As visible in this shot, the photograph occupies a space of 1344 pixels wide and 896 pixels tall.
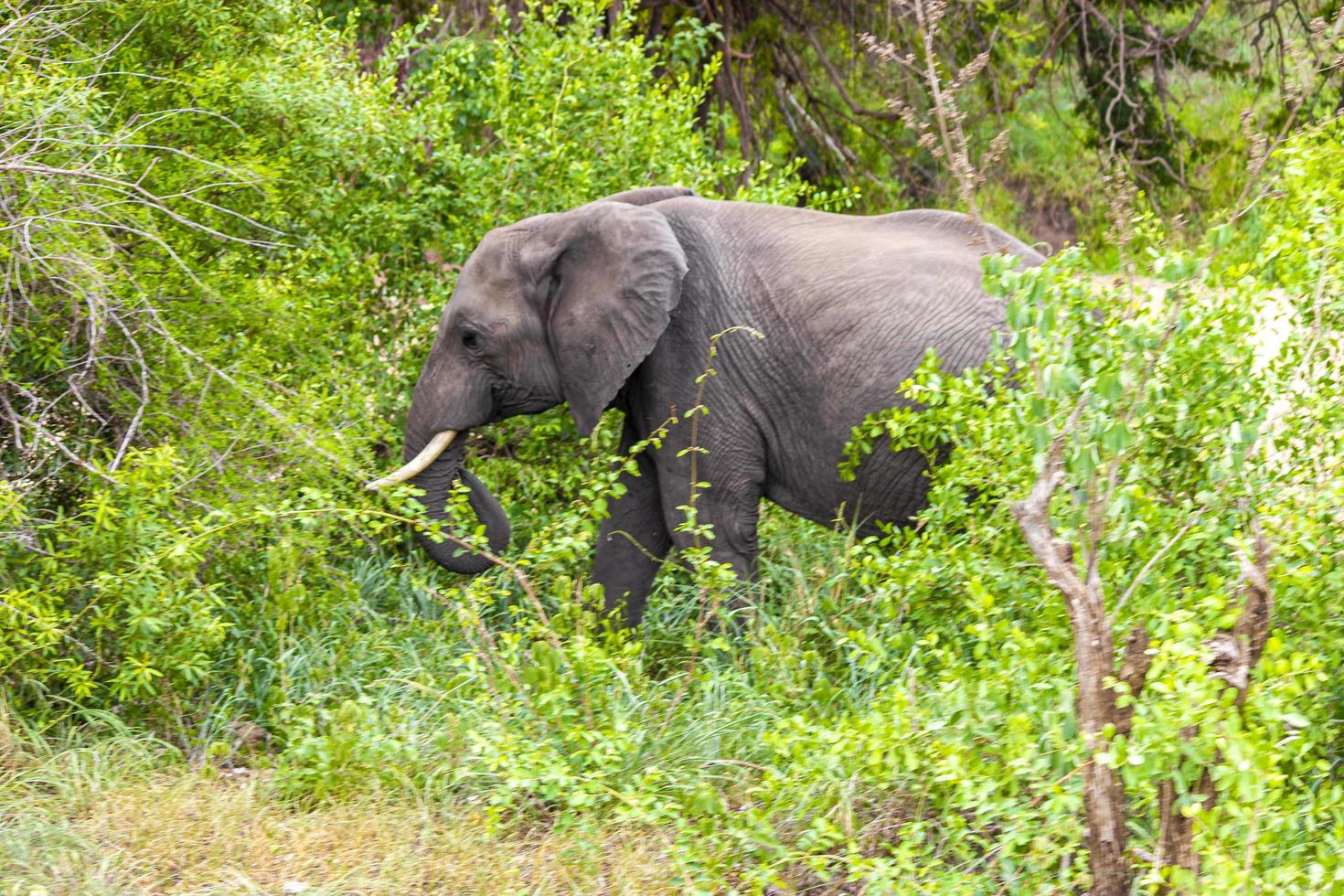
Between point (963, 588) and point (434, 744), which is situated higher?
point (963, 588)

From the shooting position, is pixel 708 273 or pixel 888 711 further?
pixel 708 273

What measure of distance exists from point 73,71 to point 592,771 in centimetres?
296

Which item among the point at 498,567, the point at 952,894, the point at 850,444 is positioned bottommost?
the point at 498,567

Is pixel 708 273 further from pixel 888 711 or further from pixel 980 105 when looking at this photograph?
pixel 980 105

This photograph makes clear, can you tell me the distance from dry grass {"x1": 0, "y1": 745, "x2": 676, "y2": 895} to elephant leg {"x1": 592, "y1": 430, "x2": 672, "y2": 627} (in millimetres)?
1628

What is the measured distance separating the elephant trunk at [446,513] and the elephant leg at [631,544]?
14.7 inches

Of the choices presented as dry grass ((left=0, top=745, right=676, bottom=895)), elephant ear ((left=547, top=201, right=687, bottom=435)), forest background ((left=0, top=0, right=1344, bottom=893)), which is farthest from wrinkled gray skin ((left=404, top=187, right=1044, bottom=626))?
dry grass ((left=0, top=745, right=676, bottom=895))

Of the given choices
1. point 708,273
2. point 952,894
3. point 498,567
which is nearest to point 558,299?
point 708,273

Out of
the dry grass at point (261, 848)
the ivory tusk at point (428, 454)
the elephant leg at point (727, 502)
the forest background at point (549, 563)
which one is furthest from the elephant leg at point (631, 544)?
the dry grass at point (261, 848)

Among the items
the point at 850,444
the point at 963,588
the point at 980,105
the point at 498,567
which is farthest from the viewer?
the point at 980,105

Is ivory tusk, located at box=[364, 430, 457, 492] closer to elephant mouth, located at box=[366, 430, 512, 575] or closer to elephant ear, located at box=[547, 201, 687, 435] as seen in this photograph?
elephant mouth, located at box=[366, 430, 512, 575]

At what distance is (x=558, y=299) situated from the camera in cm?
577

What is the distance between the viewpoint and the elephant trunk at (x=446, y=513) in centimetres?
582

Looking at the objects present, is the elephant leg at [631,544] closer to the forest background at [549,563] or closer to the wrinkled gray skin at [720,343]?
the wrinkled gray skin at [720,343]
